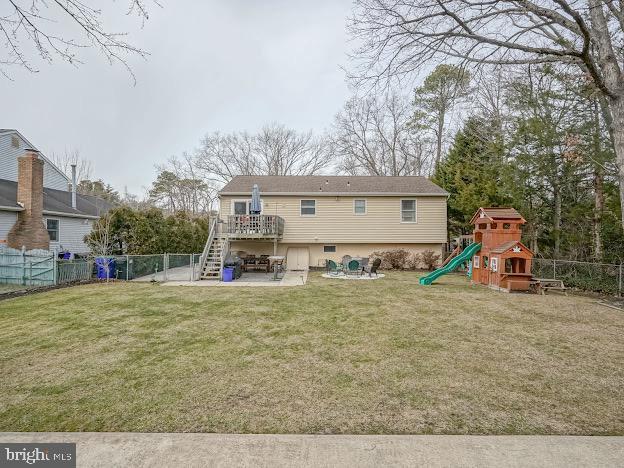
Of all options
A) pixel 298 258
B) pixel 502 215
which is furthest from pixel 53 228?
pixel 502 215

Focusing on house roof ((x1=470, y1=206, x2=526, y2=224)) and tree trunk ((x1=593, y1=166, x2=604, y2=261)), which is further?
house roof ((x1=470, y1=206, x2=526, y2=224))

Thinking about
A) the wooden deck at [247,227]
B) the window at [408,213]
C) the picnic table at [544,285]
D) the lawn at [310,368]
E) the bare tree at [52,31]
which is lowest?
the lawn at [310,368]

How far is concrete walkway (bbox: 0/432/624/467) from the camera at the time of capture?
236 cm

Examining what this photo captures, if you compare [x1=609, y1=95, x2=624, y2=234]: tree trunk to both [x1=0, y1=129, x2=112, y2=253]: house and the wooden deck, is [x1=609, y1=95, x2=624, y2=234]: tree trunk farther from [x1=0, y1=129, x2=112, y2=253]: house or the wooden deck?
[x1=0, y1=129, x2=112, y2=253]: house

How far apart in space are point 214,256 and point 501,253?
11696mm

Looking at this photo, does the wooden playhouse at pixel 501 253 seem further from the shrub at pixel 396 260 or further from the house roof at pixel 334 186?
the house roof at pixel 334 186

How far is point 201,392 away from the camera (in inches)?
139

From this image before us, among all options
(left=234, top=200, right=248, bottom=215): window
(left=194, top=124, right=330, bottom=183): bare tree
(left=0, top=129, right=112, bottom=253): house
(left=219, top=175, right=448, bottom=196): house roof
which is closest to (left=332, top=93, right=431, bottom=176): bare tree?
(left=194, top=124, right=330, bottom=183): bare tree

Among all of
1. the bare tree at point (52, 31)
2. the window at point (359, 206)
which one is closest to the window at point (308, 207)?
the window at point (359, 206)

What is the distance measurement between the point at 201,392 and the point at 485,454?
114 inches

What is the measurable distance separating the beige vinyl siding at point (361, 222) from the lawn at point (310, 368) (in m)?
8.85

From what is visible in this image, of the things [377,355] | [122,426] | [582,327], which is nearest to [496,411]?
[377,355]

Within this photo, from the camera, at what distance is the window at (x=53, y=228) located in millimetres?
17531

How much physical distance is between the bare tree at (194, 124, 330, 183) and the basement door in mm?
16500
